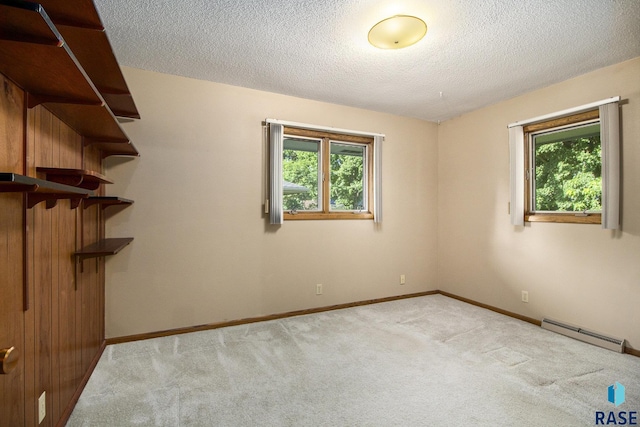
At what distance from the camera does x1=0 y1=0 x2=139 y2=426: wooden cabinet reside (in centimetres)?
111

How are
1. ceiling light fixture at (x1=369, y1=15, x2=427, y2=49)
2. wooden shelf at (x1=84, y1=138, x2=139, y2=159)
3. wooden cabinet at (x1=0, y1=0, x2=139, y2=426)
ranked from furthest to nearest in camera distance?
1. wooden shelf at (x1=84, y1=138, x2=139, y2=159)
2. ceiling light fixture at (x1=369, y1=15, x2=427, y2=49)
3. wooden cabinet at (x1=0, y1=0, x2=139, y2=426)

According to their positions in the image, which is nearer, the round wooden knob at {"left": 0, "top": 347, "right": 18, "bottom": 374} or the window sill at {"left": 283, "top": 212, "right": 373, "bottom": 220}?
the round wooden knob at {"left": 0, "top": 347, "right": 18, "bottom": 374}

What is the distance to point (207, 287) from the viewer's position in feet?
10.2

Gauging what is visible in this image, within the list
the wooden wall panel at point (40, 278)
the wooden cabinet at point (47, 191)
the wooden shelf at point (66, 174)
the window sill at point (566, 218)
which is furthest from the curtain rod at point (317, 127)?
the wooden shelf at point (66, 174)

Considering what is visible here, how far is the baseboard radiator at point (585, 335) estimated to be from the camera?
2.64 metres

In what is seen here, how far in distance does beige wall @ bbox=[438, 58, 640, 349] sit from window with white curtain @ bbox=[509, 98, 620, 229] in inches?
4.1

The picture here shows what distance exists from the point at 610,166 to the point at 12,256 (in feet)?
13.1

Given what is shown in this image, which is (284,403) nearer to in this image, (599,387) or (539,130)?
(599,387)

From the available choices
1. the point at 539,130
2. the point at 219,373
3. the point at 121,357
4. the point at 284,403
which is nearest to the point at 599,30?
the point at 539,130

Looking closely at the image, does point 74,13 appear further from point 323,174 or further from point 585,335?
point 585,335

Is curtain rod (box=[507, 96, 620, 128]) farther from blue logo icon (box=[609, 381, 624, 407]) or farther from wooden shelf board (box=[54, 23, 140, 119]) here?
wooden shelf board (box=[54, 23, 140, 119])

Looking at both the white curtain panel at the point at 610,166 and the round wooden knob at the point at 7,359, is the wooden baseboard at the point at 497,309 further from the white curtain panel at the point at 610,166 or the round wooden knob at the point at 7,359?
the round wooden knob at the point at 7,359

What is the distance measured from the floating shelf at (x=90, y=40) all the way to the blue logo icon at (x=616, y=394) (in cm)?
345

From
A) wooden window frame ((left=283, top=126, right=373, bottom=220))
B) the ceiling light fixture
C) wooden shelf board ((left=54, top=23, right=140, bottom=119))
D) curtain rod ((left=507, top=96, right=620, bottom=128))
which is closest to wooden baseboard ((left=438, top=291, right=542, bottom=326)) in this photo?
wooden window frame ((left=283, top=126, right=373, bottom=220))
